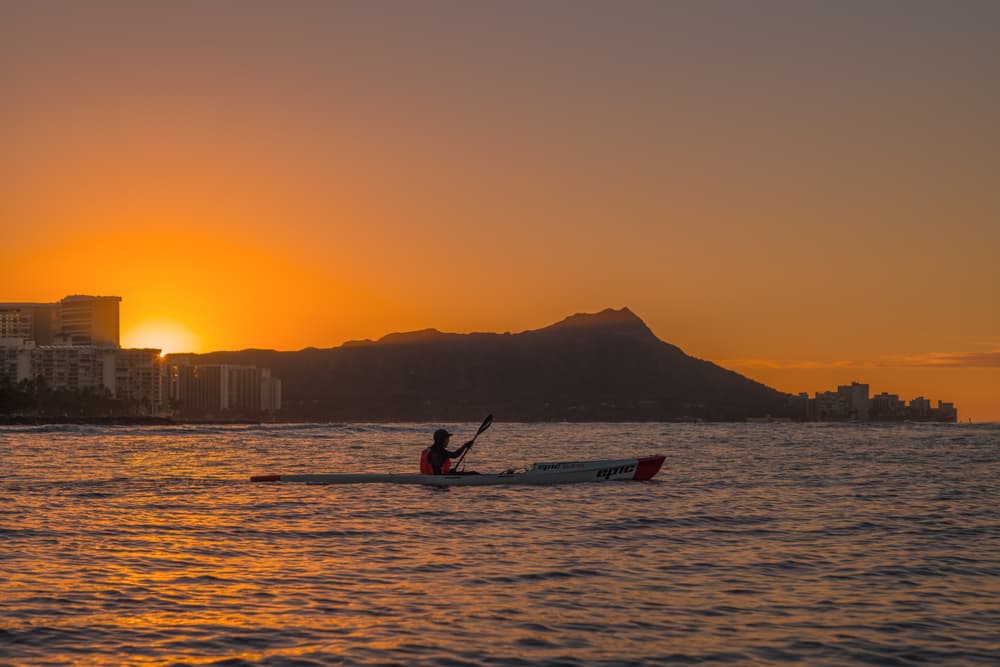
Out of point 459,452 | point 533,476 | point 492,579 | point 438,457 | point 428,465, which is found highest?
point 459,452


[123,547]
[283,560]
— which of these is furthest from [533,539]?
[123,547]

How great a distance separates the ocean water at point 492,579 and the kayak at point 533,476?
6.42 feet

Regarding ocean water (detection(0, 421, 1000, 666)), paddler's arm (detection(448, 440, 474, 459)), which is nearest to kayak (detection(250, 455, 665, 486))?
paddler's arm (detection(448, 440, 474, 459))

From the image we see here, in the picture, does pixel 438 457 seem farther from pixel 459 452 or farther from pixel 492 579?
pixel 492 579

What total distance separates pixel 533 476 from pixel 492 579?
22240mm

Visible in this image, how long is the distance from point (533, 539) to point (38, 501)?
1791 centimetres

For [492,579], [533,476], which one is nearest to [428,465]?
[533,476]

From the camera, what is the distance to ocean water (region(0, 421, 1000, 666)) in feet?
42.5

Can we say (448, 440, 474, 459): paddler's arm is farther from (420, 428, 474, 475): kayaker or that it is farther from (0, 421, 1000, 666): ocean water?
(0, 421, 1000, 666): ocean water

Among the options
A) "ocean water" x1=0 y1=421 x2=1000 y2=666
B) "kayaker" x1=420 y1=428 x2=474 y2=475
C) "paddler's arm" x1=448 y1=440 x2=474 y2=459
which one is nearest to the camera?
"ocean water" x1=0 y1=421 x2=1000 y2=666

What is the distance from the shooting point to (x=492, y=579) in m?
18.1

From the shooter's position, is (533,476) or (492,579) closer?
(492,579)

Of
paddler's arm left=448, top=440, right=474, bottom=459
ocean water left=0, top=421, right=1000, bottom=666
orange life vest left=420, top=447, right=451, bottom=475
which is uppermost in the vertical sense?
paddler's arm left=448, top=440, right=474, bottom=459

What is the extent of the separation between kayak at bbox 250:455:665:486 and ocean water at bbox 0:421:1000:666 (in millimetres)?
1958
